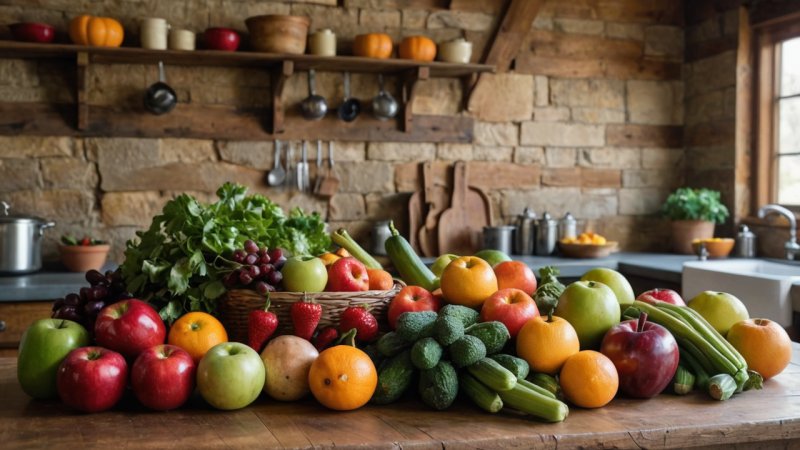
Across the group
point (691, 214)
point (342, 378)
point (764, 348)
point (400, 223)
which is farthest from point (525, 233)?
point (342, 378)

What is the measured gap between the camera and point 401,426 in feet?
4.40

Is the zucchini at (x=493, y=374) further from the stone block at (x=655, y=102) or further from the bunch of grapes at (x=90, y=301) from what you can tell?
the stone block at (x=655, y=102)

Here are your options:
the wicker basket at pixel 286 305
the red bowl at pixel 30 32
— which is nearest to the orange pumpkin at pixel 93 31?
the red bowl at pixel 30 32

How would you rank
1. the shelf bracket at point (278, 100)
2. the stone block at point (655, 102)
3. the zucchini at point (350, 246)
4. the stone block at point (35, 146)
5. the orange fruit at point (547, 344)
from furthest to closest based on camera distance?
the stone block at point (655, 102), the shelf bracket at point (278, 100), the stone block at point (35, 146), the zucchini at point (350, 246), the orange fruit at point (547, 344)

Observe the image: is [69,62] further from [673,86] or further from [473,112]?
[673,86]

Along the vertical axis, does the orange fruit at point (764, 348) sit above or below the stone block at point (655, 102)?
below

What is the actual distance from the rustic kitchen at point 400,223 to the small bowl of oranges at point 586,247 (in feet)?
0.06

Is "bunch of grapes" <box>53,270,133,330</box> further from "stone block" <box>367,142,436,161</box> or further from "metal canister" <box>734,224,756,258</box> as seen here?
"metal canister" <box>734,224,756,258</box>

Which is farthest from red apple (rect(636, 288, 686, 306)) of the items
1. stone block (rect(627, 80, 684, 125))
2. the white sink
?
stone block (rect(627, 80, 684, 125))

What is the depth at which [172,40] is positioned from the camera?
390 centimetres

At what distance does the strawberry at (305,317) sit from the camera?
156 cm

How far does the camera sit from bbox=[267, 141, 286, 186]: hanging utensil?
4.26 metres

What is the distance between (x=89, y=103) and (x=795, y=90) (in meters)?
3.74

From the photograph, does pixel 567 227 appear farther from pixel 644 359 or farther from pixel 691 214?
pixel 644 359
